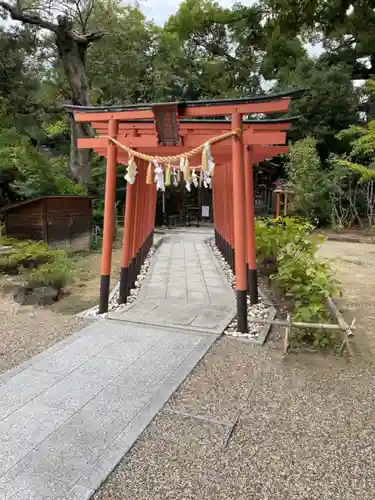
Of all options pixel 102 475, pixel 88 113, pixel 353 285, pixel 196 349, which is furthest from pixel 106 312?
pixel 353 285

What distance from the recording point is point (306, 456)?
2408mm

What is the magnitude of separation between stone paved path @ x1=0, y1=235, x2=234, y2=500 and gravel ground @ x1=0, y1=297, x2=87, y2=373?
0.20 metres

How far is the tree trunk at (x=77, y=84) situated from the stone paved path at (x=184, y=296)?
→ 5207 mm

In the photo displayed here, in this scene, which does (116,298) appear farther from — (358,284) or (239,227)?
(358,284)

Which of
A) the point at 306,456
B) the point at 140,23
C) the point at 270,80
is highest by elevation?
the point at 140,23

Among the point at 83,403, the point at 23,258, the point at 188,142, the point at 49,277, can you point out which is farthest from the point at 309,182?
the point at 83,403

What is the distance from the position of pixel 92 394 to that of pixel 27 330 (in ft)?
Answer: 6.50

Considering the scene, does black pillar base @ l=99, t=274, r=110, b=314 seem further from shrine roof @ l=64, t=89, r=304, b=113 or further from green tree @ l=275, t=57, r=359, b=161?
green tree @ l=275, t=57, r=359, b=161

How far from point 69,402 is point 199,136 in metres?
3.69

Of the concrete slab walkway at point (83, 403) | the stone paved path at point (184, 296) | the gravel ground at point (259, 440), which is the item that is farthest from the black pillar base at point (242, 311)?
the gravel ground at point (259, 440)

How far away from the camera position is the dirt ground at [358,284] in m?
4.71

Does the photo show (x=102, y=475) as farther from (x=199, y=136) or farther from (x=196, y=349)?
(x=199, y=136)

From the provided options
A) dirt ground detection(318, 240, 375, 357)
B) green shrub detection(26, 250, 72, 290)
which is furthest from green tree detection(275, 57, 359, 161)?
green shrub detection(26, 250, 72, 290)

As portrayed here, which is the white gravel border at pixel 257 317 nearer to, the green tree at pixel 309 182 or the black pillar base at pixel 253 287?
the black pillar base at pixel 253 287
